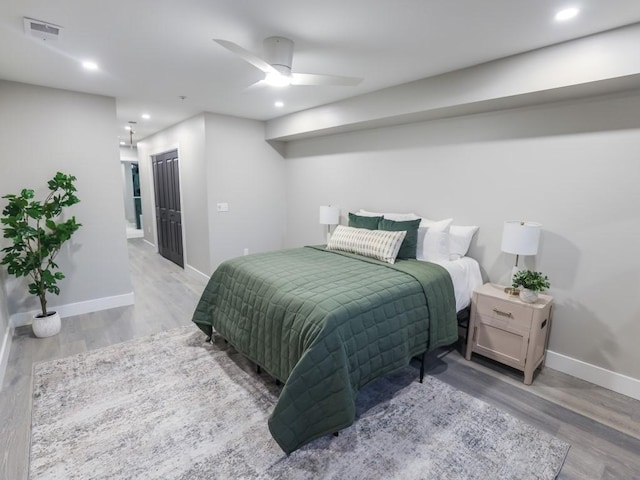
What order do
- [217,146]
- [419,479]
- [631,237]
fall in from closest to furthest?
[419,479] → [631,237] → [217,146]

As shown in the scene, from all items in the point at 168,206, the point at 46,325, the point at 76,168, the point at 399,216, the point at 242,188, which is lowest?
the point at 46,325

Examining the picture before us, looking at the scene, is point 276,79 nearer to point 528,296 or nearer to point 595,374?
point 528,296

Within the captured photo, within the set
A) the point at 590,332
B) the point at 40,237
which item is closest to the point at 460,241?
the point at 590,332

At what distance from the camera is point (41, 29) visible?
2.11 m

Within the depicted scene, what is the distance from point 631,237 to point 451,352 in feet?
5.28

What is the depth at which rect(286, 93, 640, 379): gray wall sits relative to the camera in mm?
2354

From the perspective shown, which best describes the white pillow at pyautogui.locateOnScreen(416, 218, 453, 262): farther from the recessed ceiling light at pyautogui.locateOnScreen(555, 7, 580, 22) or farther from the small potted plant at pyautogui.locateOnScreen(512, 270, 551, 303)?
the recessed ceiling light at pyautogui.locateOnScreen(555, 7, 580, 22)

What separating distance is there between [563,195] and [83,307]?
493cm

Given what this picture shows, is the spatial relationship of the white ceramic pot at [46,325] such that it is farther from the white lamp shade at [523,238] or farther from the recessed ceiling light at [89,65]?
the white lamp shade at [523,238]

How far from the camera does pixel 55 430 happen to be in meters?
2.01

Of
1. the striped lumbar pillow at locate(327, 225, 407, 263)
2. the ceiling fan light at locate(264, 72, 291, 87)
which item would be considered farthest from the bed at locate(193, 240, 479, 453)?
the ceiling fan light at locate(264, 72, 291, 87)

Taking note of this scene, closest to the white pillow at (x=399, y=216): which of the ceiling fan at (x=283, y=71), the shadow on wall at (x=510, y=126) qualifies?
the shadow on wall at (x=510, y=126)

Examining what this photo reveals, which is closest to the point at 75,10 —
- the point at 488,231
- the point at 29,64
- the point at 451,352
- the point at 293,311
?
the point at 29,64

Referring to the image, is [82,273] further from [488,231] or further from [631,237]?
[631,237]
